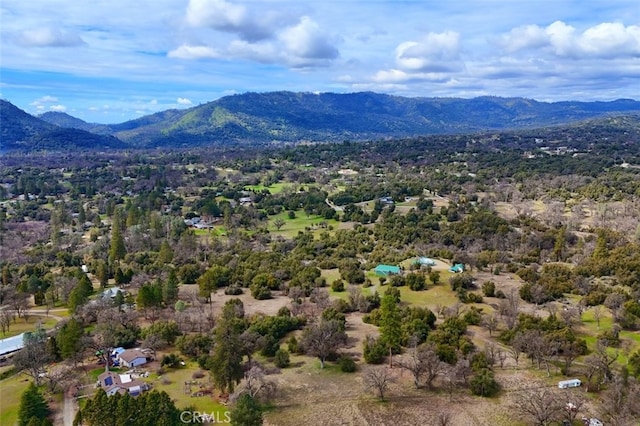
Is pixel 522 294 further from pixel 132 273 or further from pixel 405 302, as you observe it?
pixel 132 273

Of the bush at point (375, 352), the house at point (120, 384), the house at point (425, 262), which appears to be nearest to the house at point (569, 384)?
the bush at point (375, 352)

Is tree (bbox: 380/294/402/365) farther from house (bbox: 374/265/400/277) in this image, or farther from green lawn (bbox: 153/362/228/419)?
house (bbox: 374/265/400/277)

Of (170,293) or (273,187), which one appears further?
(273,187)

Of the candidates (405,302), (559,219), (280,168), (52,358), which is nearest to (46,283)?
(52,358)

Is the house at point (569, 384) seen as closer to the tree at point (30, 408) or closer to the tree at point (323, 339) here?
the tree at point (323, 339)

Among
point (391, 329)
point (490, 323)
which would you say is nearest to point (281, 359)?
point (391, 329)

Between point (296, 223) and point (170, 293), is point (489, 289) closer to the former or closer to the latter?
point (170, 293)
